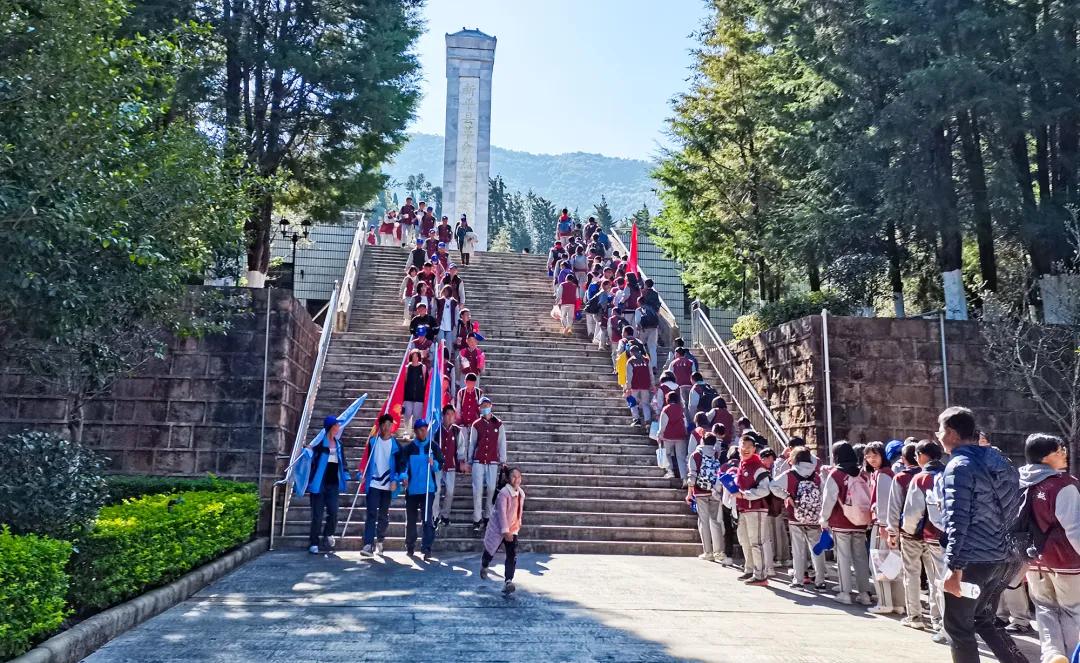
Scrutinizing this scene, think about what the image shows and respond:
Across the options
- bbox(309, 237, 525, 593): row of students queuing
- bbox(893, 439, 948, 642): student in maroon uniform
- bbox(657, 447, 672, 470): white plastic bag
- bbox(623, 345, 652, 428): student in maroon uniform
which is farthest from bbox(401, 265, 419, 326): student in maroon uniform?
bbox(893, 439, 948, 642): student in maroon uniform

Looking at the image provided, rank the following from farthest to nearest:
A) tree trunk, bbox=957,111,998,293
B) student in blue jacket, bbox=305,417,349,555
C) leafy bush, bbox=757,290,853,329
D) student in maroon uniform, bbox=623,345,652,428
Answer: leafy bush, bbox=757,290,853,329, tree trunk, bbox=957,111,998,293, student in maroon uniform, bbox=623,345,652,428, student in blue jacket, bbox=305,417,349,555

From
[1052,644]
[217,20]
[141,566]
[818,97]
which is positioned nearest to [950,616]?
[1052,644]

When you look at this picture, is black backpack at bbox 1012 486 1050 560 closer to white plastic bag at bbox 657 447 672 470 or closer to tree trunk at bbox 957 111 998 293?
white plastic bag at bbox 657 447 672 470

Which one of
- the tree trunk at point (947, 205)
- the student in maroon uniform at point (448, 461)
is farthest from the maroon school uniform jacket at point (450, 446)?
the tree trunk at point (947, 205)

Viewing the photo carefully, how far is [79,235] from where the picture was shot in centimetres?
762

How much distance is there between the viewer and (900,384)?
1401cm

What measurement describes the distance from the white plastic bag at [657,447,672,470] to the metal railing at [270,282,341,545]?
17.5ft

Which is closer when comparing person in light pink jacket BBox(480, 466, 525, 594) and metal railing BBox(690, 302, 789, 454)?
person in light pink jacket BBox(480, 466, 525, 594)

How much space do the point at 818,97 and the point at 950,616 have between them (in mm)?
13633

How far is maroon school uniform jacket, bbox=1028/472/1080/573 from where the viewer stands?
17.5 feet

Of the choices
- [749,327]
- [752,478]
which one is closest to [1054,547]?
[752,478]

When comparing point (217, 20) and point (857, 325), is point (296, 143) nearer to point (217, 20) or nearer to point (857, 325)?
point (217, 20)

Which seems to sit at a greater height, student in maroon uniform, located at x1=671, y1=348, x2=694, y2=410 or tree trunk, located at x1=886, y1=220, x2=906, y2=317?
tree trunk, located at x1=886, y1=220, x2=906, y2=317

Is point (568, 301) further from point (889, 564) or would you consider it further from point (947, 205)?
point (889, 564)
